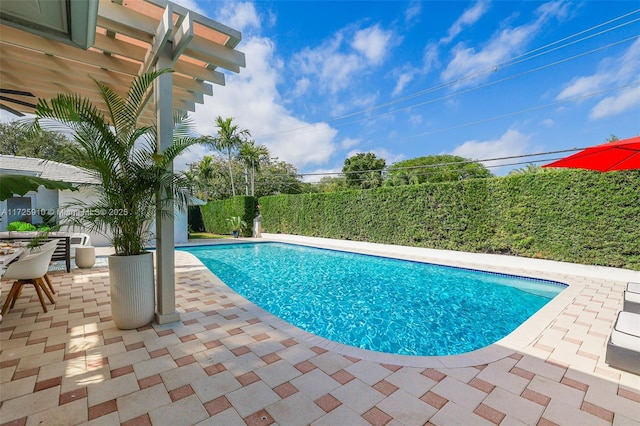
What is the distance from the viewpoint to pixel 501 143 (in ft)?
Answer: 92.2

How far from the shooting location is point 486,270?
8656mm

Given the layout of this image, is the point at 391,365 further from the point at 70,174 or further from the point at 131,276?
the point at 70,174

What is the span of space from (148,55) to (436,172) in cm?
3093

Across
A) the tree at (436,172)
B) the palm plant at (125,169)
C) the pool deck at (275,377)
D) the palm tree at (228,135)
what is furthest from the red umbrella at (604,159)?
the tree at (436,172)

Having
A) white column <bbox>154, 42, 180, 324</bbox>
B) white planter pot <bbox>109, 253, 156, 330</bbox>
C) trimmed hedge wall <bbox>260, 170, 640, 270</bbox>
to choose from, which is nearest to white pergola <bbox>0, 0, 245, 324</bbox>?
white column <bbox>154, 42, 180, 324</bbox>

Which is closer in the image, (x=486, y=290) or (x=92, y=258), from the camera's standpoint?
(x=486, y=290)

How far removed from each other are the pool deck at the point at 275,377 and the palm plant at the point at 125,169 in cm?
146

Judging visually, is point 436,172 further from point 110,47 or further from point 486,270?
point 110,47

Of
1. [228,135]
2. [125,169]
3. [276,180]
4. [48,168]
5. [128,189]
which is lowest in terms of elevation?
[128,189]

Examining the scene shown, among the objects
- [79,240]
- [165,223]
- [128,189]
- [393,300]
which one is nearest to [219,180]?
[79,240]

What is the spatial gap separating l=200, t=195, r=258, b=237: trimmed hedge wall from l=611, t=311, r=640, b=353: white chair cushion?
59.3ft

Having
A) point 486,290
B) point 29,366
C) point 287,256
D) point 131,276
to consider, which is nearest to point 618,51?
point 486,290

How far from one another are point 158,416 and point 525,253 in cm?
1149

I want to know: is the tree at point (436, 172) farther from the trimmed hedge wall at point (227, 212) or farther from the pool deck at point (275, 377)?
the pool deck at point (275, 377)
